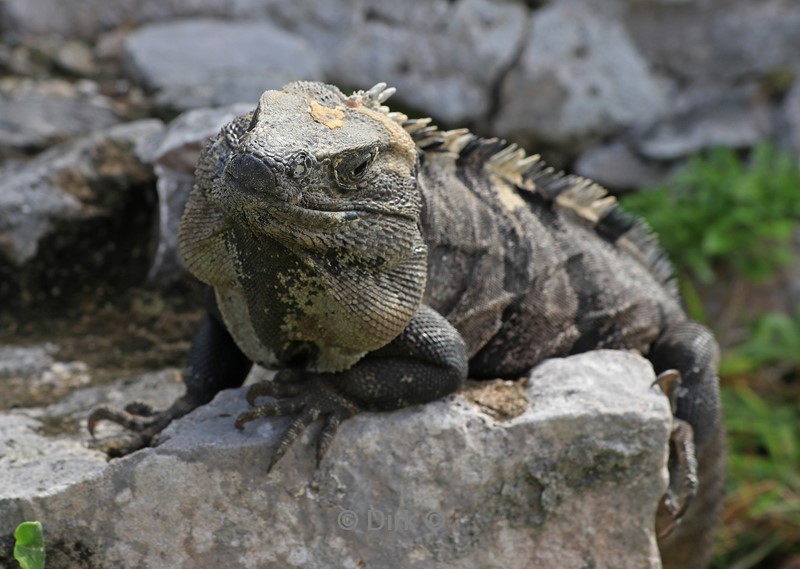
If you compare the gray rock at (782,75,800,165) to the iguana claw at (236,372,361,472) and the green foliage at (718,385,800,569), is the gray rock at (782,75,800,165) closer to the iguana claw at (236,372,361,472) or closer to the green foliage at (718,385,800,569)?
the green foliage at (718,385,800,569)

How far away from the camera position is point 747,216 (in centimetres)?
697

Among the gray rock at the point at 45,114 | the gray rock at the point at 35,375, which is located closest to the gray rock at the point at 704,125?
the gray rock at the point at 45,114

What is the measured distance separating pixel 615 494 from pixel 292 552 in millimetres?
1134

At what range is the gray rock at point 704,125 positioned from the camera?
27.0 feet

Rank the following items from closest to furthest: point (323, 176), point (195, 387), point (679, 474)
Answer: point (323, 176) < point (195, 387) < point (679, 474)

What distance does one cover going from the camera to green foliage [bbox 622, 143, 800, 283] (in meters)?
7.02

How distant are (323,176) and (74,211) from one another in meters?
2.51

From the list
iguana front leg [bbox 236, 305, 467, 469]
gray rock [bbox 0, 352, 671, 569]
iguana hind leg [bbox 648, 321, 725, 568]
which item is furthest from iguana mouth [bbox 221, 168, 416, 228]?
iguana hind leg [bbox 648, 321, 725, 568]

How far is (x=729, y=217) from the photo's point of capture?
23.2ft

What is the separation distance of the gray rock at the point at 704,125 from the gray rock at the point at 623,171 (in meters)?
0.09

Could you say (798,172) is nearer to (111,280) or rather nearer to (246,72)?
(246,72)

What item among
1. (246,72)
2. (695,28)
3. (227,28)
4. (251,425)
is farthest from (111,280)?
(695,28)

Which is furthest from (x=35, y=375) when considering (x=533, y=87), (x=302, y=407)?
(x=533, y=87)

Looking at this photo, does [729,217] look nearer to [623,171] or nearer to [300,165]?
[623,171]
